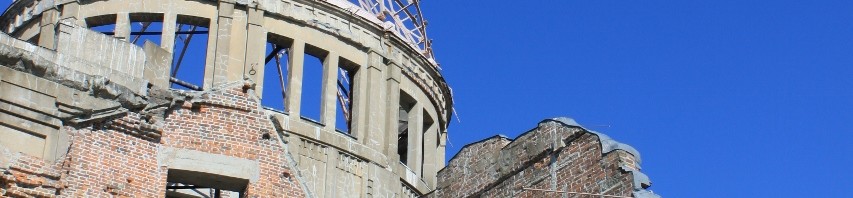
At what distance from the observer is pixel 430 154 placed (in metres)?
39.1

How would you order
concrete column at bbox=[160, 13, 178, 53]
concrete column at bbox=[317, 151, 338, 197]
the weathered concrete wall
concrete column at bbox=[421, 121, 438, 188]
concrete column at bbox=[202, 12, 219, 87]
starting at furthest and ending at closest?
concrete column at bbox=[421, 121, 438, 188] < concrete column at bbox=[160, 13, 178, 53] < concrete column at bbox=[202, 12, 219, 87] < concrete column at bbox=[317, 151, 338, 197] < the weathered concrete wall

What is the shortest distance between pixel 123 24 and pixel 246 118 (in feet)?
31.7

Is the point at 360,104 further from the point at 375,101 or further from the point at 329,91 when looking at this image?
the point at 329,91

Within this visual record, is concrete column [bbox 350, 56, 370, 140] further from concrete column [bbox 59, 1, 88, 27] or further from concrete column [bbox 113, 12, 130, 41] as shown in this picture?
concrete column [bbox 59, 1, 88, 27]

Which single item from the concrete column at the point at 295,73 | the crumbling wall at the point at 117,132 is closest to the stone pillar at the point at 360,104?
the concrete column at the point at 295,73

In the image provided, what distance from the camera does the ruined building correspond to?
24203 millimetres

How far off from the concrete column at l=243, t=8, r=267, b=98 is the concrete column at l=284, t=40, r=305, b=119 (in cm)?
60

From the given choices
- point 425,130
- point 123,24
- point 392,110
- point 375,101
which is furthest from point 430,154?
point 123,24

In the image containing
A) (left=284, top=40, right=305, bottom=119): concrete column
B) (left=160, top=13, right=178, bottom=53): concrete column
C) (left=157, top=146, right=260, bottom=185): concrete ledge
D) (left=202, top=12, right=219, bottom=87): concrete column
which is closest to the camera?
(left=157, top=146, right=260, bottom=185): concrete ledge

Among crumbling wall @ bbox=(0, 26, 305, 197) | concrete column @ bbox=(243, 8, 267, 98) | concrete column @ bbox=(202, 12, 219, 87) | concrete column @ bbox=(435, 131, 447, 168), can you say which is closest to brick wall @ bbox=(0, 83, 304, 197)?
crumbling wall @ bbox=(0, 26, 305, 197)

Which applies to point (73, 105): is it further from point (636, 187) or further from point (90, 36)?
point (636, 187)

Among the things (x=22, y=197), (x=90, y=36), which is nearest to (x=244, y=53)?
(x=90, y=36)

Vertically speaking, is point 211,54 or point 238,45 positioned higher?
point 238,45

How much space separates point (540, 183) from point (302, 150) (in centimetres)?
708
